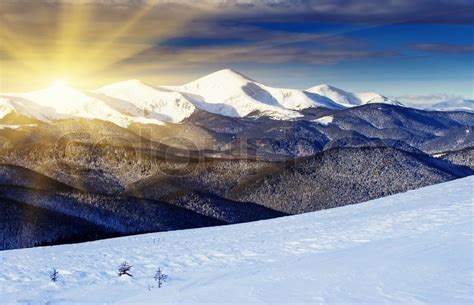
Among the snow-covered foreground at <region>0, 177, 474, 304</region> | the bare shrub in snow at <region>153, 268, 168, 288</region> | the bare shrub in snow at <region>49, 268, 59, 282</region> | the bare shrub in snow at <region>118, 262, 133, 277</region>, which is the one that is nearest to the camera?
the snow-covered foreground at <region>0, 177, 474, 304</region>

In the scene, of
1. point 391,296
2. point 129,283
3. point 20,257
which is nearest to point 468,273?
point 391,296

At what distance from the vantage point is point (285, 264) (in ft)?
79.9

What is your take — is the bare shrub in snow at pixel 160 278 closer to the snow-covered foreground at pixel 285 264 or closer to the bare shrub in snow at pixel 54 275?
the snow-covered foreground at pixel 285 264

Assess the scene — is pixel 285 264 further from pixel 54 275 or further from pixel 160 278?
pixel 54 275

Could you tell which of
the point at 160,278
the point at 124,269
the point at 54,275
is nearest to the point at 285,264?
the point at 160,278

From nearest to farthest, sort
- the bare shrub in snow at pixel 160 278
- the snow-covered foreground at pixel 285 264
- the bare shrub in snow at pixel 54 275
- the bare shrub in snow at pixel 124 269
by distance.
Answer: the snow-covered foreground at pixel 285 264
the bare shrub in snow at pixel 160 278
the bare shrub in snow at pixel 54 275
the bare shrub in snow at pixel 124 269

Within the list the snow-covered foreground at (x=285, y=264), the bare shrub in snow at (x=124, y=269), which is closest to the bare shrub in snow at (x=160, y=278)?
the snow-covered foreground at (x=285, y=264)

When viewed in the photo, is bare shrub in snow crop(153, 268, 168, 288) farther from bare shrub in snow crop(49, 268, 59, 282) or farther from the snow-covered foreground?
bare shrub in snow crop(49, 268, 59, 282)

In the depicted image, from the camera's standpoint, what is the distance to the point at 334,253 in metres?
25.4

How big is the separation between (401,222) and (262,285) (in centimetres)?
1530

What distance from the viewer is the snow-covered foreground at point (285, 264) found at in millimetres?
18000

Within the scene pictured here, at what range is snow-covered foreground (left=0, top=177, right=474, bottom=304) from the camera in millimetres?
18000

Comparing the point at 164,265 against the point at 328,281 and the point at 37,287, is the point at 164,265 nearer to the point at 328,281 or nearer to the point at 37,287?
the point at 37,287

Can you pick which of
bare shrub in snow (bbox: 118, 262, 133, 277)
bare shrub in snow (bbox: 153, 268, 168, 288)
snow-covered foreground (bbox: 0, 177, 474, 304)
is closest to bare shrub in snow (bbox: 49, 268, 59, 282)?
snow-covered foreground (bbox: 0, 177, 474, 304)
